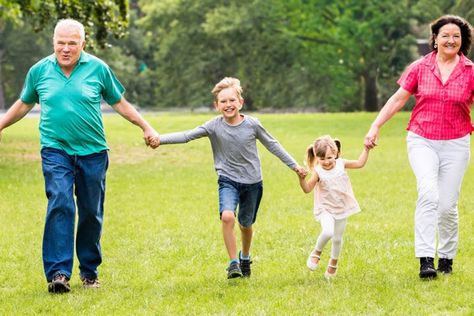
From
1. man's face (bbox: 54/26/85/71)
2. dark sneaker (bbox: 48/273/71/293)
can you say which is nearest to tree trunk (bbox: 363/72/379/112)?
man's face (bbox: 54/26/85/71)

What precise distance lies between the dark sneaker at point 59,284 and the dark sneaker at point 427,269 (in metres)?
2.89

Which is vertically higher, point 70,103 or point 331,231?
point 70,103

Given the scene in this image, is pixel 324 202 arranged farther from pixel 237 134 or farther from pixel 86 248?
pixel 86 248

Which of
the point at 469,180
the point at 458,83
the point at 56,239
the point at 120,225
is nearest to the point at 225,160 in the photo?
the point at 56,239

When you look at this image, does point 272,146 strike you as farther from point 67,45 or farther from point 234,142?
point 67,45

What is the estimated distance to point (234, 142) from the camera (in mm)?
7844

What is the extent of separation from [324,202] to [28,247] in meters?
3.86

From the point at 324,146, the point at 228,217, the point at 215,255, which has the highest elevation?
the point at 324,146

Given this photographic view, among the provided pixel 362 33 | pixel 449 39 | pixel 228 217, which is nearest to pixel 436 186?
pixel 449 39

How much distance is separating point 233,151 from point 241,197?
0.42 meters

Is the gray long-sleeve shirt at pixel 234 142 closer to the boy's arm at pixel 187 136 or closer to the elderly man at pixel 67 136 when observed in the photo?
the boy's arm at pixel 187 136

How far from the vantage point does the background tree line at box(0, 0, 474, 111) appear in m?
52.2

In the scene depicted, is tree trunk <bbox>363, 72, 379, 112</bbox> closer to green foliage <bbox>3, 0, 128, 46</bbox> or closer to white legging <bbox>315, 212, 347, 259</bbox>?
green foliage <bbox>3, 0, 128, 46</bbox>

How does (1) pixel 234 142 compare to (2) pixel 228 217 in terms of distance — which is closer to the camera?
(2) pixel 228 217
